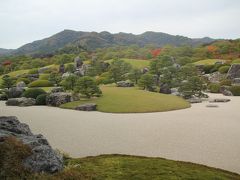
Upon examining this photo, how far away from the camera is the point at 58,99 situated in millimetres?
27562

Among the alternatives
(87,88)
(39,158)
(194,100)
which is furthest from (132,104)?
(39,158)

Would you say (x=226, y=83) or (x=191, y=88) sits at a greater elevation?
(x=191, y=88)

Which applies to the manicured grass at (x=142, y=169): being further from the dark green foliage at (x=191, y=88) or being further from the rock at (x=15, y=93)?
the rock at (x=15, y=93)

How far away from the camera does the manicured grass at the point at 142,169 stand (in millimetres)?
8398

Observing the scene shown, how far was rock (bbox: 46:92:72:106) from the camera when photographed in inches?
1081

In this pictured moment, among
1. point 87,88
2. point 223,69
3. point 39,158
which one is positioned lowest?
point 87,88

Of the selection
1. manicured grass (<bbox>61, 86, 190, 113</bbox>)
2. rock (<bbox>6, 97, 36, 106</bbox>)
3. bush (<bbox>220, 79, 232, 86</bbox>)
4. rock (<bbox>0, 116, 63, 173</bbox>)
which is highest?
rock (<bbox>0, 116, 63, 173</bbox>)

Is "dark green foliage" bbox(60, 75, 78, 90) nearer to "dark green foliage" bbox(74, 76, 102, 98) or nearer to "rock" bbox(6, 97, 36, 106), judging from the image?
"dark green foliage" bbox(74, 76, 102, 98)

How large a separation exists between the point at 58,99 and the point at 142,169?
64.2 feet

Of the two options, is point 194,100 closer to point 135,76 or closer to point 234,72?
point 135,76

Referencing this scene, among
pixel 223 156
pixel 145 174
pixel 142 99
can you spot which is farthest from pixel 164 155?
pixel 142 99

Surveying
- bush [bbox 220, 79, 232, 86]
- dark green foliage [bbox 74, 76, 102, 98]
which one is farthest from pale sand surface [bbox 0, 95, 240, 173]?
bush [bbox 220, 79, 232, 86]

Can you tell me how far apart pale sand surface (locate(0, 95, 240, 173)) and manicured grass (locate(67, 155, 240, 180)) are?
1.13 m

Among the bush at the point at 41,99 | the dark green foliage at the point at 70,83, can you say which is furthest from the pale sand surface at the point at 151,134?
the dark green foliage at the point at 70,83
